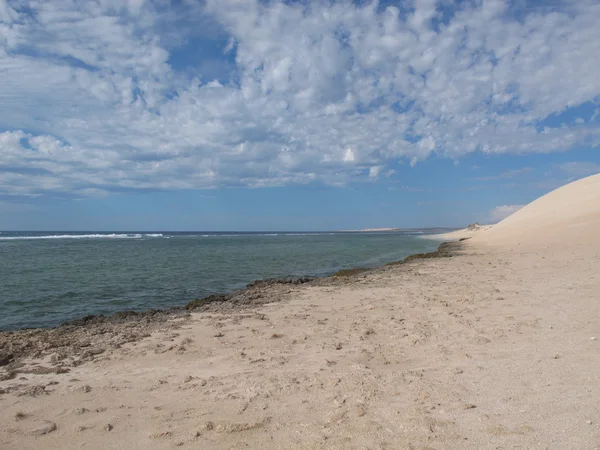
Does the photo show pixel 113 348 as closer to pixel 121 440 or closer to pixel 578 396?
pixel 121 440

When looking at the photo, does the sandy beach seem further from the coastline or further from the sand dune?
the sand dune

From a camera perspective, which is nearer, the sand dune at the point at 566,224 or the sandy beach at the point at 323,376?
the sandy beach at the point at 323,376

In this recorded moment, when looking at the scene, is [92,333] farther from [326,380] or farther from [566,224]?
[566,224]

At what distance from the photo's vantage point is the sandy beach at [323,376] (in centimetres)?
394

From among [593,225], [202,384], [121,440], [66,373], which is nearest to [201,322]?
[66,373]

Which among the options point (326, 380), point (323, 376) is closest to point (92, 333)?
point (323, 376)

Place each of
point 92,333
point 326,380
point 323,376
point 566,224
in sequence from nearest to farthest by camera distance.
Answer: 1. point 326,380
2. point 323,376
3. point 92,333
4. point 566,224

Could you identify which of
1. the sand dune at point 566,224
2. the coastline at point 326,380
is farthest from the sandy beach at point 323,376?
the sand dune at point 566,224

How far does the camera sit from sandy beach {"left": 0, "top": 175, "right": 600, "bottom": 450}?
3.94 metres

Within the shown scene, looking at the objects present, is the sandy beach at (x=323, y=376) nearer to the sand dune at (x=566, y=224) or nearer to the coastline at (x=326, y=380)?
the coastline at (x=326, y=380)

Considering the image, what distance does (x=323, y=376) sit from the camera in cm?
537

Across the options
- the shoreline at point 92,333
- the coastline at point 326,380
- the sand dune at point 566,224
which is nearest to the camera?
the coastline at point 326,380

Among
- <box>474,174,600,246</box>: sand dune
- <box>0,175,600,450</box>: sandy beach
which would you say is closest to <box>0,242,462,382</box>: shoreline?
<box>0,175,600,450</box>: sandy beach

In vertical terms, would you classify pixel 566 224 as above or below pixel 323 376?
above
